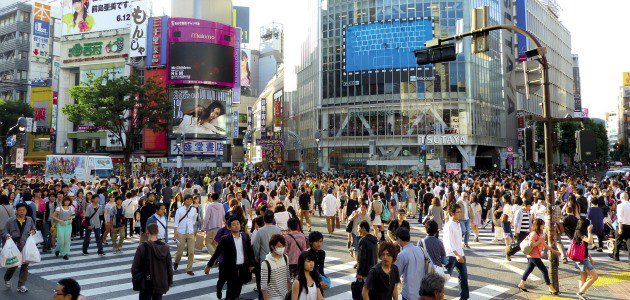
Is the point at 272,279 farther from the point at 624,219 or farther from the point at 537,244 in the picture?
the point at 624,219

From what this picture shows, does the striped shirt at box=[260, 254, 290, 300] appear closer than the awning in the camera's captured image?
Yes

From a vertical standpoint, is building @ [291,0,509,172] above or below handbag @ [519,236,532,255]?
above

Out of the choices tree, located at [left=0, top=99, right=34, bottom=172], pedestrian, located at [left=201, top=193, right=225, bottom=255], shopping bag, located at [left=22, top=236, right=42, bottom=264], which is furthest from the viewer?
tree, located at [left=0, top=99, right=34, bottom=172]

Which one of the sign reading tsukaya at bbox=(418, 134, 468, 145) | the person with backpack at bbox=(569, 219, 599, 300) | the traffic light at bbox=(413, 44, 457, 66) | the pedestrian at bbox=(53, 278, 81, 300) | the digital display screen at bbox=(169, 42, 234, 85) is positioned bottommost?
the person with backpack at bbox=(569, 219, 599, 300)

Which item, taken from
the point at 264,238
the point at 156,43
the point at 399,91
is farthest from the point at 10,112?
the point at 264,238

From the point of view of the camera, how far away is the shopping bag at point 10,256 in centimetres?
795

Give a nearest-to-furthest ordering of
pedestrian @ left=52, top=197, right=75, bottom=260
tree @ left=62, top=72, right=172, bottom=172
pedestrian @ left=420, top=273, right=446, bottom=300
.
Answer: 1. pedestrian @ left=420, top=273, right=446, bottom=300
2. pedestrian @ left=52, top=197, right=75, bottom=260
3. tree @ left=62, top=72, right=172, bottom=172

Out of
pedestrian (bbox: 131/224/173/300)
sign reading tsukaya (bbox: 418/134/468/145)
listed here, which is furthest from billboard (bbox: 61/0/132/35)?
pedestrian (bbox: 131/224/173/300)

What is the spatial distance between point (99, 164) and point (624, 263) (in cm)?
3518

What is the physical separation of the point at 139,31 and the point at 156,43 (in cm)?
338

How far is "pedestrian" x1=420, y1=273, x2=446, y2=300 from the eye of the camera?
11.7ft

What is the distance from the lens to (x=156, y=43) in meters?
62.0

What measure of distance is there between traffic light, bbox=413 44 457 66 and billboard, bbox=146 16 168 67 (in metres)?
58.1

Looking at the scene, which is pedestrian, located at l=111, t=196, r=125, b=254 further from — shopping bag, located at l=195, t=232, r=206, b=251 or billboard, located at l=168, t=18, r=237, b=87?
billboard, located at l=168, t=18, r=237, b=87
